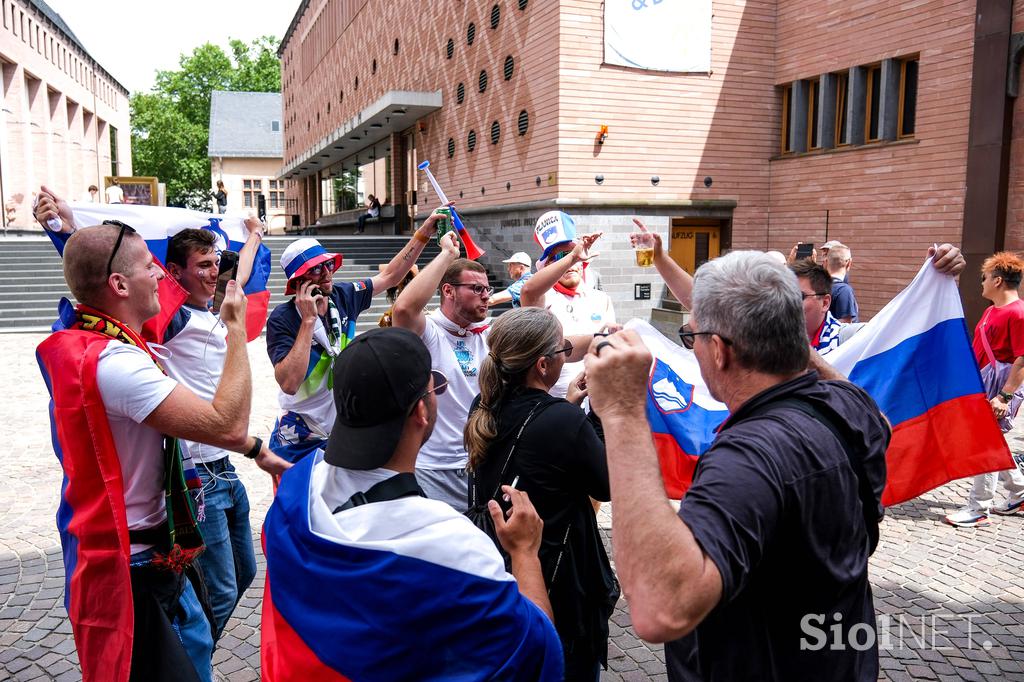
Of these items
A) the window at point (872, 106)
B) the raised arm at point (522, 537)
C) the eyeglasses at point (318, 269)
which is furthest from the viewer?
the window at point (872, 106)

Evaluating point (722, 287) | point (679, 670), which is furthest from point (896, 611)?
point (722, 287)

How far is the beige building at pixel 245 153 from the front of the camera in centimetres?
6241

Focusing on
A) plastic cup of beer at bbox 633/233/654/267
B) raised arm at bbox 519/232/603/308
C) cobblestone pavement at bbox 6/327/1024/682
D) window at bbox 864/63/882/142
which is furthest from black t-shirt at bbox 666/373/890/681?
window at bbox 864/63/882/142

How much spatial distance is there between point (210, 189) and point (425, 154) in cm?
4872

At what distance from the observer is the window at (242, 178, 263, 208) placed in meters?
63.2

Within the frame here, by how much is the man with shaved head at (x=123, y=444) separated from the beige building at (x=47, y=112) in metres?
42.6

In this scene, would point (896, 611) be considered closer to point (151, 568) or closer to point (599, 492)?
point (599, 492)

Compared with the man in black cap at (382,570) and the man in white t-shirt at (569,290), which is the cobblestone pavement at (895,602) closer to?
A: the man in white t-shirt at (569,290)

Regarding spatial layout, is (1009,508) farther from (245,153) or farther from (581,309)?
(245,153)

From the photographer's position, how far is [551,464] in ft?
8.91

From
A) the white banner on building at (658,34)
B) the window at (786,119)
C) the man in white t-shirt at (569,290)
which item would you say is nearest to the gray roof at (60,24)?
the white banner on building at (658,34)

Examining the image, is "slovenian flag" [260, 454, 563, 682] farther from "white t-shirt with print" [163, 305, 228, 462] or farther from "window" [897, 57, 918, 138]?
"window" [897, 57, 918, 138]

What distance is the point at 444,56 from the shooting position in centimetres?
2277

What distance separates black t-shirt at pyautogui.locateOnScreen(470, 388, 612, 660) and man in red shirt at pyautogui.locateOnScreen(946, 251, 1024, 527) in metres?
4.59
